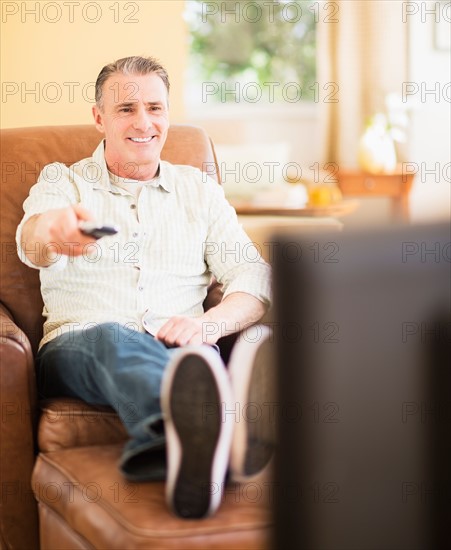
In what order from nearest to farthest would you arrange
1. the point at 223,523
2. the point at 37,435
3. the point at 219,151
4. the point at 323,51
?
the point at 223,523 → the point at 37,435 → the point at 219,151 → the point at 323,51

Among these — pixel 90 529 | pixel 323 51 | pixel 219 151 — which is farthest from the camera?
pixel 323 51

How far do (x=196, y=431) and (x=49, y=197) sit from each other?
2.80ft

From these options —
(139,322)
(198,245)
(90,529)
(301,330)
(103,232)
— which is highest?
(301,330)

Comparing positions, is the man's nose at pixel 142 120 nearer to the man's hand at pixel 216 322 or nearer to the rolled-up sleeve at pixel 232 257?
the rolled-up sleeve at pixel 232 257

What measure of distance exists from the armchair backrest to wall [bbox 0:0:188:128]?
30cm

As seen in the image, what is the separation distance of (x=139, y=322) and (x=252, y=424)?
1.97 ft

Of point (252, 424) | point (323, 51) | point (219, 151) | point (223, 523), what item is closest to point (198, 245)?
point (252, 424)

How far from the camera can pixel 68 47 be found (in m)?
2.44

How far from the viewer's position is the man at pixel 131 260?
63.8 inches

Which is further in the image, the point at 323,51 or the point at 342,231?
the point at 323,51

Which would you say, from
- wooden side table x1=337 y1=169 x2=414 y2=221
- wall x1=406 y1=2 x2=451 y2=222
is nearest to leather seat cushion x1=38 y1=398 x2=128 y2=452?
wooden side table x1=337 y1=169 x2=414 y2=221

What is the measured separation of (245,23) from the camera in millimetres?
6141

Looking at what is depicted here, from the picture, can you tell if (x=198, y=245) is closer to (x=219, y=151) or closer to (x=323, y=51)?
(x=219, y=151)

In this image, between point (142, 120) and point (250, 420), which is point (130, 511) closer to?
point (250, 420)
